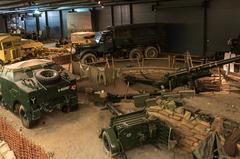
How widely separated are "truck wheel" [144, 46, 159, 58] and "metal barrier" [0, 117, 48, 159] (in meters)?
12.5

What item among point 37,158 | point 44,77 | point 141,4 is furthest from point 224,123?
point 141,4

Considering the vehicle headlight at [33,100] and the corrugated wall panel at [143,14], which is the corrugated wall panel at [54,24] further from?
the vehicle headlight at [33,100]

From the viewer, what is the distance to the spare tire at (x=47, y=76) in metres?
9.74

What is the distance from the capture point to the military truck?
62.1 ft

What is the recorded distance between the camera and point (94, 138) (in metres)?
8.67

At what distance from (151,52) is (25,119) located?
1180cm

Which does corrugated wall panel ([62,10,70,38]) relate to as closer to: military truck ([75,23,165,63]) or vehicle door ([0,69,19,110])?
military truck ([75,23,165,63])

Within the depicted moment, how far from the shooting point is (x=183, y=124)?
25.3ft

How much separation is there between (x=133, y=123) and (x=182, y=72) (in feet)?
11.5

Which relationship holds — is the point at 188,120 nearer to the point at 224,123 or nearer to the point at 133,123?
the point at 224,123

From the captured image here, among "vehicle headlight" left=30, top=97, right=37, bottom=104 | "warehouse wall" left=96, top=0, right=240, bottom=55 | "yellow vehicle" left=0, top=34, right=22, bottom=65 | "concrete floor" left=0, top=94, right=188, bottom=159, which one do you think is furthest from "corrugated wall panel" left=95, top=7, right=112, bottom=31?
"vehicle headlight" left=30, top=97, right=37, bottom=104

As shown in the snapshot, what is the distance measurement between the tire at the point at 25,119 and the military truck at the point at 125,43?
909cm

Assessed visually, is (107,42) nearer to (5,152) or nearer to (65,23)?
(5,152)

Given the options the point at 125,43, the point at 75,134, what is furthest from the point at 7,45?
the point at 75,134
